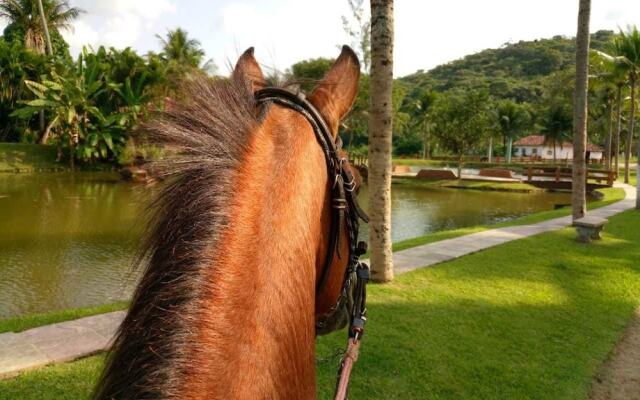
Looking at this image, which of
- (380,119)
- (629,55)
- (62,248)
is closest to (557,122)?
(629,55)

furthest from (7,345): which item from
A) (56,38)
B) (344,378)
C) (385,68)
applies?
(56,38)

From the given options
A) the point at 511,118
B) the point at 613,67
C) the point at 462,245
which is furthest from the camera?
the point at 511,118

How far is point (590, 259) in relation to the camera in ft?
28.0

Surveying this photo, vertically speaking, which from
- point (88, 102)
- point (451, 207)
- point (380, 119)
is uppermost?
point (88, 102)

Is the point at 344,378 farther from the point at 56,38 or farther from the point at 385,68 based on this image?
the point at 56,38

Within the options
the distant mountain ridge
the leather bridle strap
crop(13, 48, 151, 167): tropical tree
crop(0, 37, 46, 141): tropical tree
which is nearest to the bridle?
the leather bridle strap

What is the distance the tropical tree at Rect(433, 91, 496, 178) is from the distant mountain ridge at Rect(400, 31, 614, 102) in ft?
167

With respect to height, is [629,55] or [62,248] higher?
[629,55]

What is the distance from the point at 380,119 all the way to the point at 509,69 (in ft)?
367

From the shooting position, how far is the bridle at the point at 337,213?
1.35m

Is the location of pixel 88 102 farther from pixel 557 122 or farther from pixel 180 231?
pixel 557 122

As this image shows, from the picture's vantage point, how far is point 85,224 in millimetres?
13039

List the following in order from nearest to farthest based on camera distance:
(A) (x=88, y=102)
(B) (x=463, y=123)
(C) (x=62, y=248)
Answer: (C) (x=62, y=248) → (A) (x=88, y=102) → (B) (x=463, y=123)

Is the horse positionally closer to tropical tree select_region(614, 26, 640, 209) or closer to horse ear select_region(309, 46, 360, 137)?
horse ear select_region(309, 46, 360, 137)
